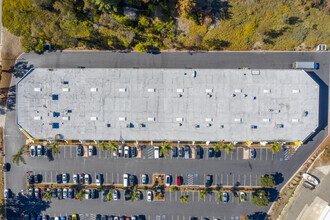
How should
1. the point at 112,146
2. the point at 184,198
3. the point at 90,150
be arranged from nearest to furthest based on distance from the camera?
the point at 112,146, the point at 184,198, the point at 90,150

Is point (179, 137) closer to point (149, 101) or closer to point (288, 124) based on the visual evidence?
point (149, 101)

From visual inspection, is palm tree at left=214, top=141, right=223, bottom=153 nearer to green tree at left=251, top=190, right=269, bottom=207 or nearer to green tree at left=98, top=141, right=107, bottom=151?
green tree at left=251, top=190, right=269, bottom=207

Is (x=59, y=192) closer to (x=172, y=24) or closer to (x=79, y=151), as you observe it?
(x=79, y=151)

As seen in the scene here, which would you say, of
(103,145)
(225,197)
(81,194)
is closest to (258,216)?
(225,197)

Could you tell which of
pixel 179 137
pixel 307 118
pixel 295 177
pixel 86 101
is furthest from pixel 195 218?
pixel 86 101

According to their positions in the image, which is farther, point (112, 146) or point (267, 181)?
point (267, 181)

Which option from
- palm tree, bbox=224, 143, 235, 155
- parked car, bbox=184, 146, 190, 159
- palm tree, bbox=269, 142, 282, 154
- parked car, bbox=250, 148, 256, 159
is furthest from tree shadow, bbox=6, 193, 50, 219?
palm tree, bbox=269, 142, 282, 154
